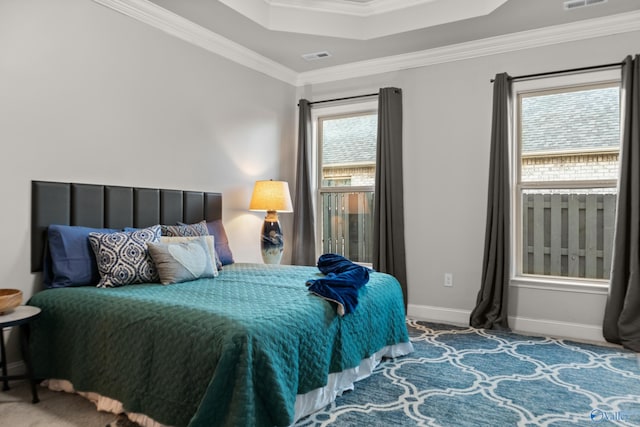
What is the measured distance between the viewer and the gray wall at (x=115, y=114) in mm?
2596

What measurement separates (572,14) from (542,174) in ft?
4.21

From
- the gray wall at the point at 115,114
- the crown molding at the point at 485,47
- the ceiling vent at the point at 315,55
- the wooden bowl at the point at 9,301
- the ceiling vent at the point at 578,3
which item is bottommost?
the wooden bowl at the point at 9,301

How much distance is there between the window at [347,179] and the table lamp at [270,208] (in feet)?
2.73

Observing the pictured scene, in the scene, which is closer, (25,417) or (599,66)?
(25,417)

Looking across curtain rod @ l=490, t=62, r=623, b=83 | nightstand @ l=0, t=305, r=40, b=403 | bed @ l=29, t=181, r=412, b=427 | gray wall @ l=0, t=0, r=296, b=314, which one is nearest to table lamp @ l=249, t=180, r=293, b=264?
gray wall @ l=0, t=0, r=296, b=314

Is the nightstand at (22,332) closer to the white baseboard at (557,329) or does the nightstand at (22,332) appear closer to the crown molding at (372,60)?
the crown molding at (372,60)

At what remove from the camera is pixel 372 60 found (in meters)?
4.48

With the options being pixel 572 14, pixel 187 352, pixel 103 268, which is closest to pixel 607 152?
pixel 572 14

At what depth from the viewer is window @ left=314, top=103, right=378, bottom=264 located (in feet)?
15.4

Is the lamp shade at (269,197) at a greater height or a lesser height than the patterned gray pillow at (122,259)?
greater

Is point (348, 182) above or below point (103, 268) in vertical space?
above

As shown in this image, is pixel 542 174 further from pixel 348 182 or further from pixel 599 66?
pixel 348 182

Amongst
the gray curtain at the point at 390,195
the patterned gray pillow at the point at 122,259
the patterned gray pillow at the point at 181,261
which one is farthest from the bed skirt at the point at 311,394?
the gray curtain at the point at 390,195

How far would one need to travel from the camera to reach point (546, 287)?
3703 millimetres
